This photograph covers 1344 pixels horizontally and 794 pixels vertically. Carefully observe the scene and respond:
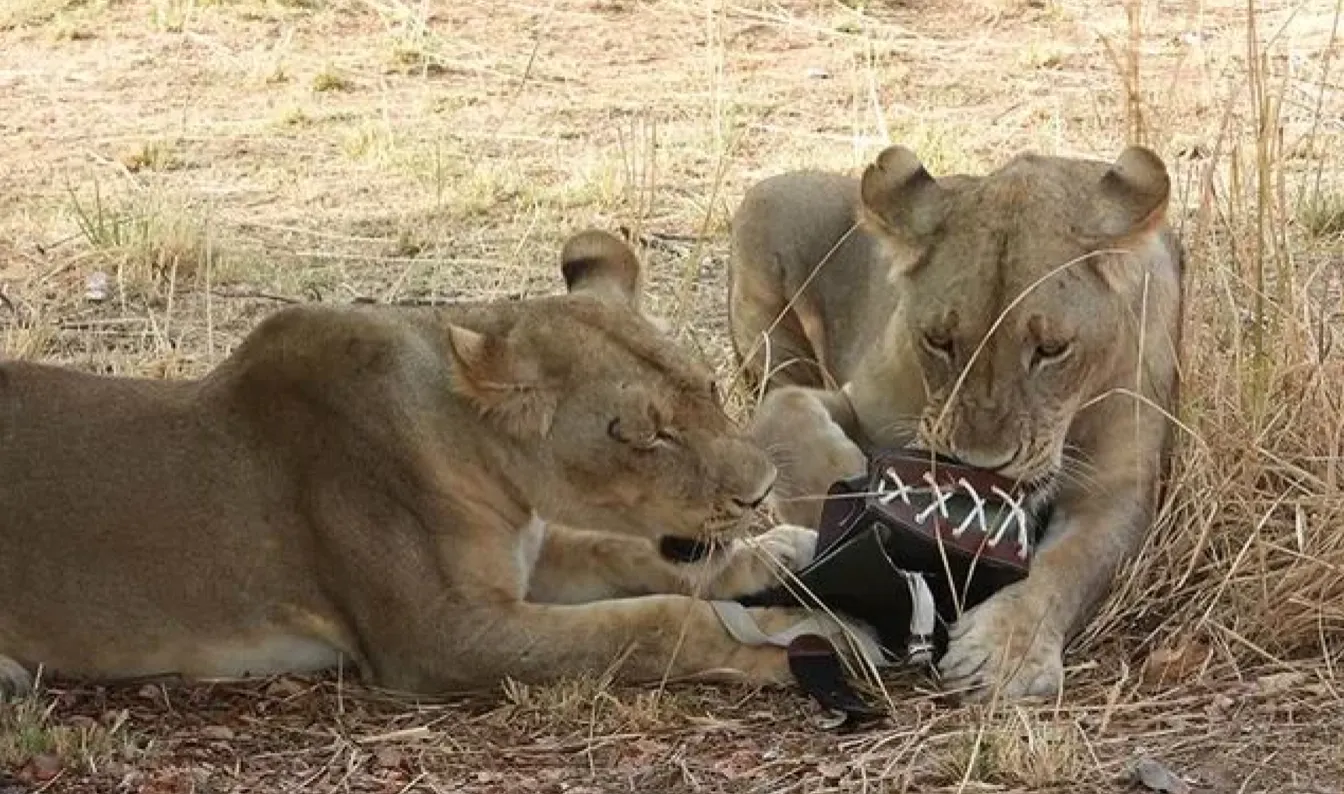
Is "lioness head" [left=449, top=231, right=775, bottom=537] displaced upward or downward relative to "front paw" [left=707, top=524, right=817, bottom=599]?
upward

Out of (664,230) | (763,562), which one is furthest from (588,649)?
(664,230)

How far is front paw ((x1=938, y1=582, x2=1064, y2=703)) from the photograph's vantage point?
445 cm

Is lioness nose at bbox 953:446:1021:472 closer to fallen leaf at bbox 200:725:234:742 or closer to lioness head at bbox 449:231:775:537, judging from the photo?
lioness head at bbox 449:231:775:537

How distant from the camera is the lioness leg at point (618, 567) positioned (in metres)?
4.88

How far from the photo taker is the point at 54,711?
460 cm

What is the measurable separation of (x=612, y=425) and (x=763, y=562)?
1.74ft

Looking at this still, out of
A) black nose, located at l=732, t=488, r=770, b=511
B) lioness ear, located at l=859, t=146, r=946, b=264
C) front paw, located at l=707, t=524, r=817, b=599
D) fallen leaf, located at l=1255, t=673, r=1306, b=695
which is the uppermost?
lioness ear, located at l=859, t=146, r=946, b=264

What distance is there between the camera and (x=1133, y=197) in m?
4.84

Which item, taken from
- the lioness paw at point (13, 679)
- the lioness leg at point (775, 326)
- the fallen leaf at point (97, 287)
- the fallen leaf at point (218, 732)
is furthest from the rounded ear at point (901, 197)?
the fallen leaf at point (97, 287)

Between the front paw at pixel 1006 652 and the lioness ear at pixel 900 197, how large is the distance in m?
0.81

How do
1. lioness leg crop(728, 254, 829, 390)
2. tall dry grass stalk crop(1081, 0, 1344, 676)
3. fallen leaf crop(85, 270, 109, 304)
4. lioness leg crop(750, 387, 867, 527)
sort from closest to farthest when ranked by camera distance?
tall dry grass stalk crop(1081, 0, 1344, 676)
lioness leg crop(750, 387, 867, 527)
lioness leg crop(728, 254, 829, 390)
fallen leaf crop(85, 270, 109, 304)

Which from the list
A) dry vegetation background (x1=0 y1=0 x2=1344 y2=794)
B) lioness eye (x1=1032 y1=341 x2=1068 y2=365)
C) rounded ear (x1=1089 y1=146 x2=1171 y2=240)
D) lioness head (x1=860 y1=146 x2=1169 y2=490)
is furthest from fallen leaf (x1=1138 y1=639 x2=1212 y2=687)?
rounded ear (x1=1089 y1=146 x2=1171 y2=240)

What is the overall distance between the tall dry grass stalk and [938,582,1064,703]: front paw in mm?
215

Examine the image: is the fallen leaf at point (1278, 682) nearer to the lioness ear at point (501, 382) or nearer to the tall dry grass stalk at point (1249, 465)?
the tall dry grass stalk at point (1249, 465)
